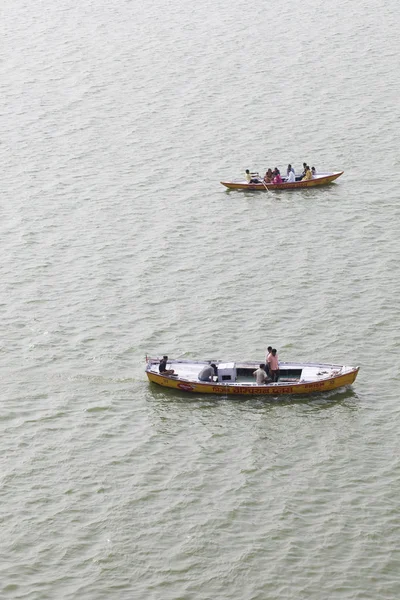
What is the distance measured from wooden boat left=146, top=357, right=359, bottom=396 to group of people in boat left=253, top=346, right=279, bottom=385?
0.27m

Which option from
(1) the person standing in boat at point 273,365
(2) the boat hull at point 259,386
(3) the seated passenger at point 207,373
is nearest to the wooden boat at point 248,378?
(2) the boat hull at point 259,386

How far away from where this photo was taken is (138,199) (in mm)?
68500

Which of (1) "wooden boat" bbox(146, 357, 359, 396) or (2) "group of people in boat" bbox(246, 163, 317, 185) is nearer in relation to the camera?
(1) "wooden boat" bbox(146, 357, 359, 396)

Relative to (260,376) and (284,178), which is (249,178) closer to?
(284,178)

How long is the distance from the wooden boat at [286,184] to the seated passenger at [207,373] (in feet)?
74.7

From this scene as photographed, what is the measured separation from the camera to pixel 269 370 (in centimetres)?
4819

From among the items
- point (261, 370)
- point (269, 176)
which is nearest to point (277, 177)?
point (269, 176)

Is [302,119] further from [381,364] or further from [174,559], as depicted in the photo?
[174,559]

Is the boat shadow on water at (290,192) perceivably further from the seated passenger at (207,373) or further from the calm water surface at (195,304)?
the seated passenger at (207,373)

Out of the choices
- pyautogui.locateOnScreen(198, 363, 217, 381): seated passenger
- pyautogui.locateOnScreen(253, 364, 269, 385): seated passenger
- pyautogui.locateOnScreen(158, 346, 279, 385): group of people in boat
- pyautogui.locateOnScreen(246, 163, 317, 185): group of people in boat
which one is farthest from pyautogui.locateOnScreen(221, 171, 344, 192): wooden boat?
pyautogui.locateOnScreen(253, 364, 269, 385): seated passenger

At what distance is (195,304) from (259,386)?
30.2ft

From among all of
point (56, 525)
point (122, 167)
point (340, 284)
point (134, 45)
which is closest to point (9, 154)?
point (122, 167)

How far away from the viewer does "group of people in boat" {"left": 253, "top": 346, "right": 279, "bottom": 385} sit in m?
47.8

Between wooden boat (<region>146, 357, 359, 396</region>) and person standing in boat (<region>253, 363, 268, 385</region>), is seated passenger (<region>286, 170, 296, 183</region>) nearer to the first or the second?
wooden boat (<region>146, 357, 359, 396</region>)
